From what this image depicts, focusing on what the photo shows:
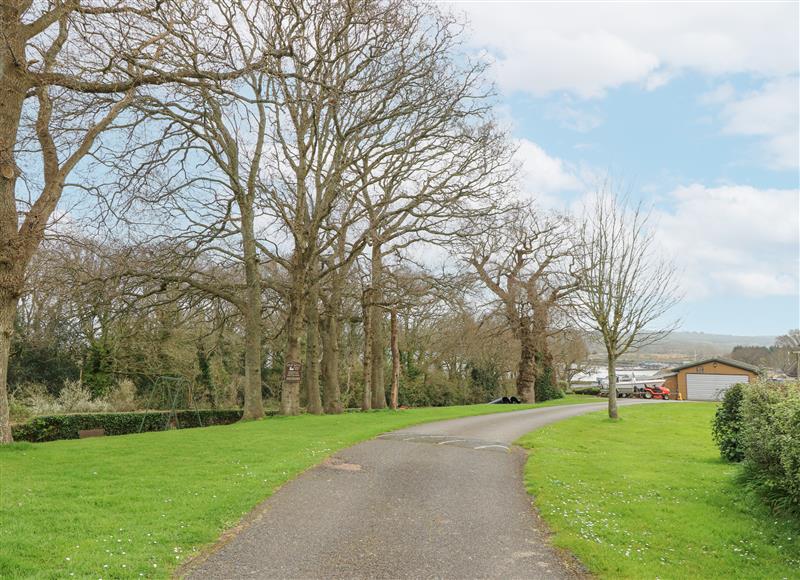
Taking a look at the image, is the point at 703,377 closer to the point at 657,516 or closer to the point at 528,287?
the point at 528,287

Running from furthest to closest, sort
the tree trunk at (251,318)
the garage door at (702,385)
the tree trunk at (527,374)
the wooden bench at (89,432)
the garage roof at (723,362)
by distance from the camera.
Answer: the garage door at (702,385), the garage roof at (723,362), the tree trunk at (527,374), the tree trunk at (251,318), the wooden bench at (89,432)

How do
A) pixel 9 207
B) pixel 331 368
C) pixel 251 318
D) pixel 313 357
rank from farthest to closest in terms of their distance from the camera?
pixel 331 368, pixel 313 357, pixel 251 318, pixel 9 207

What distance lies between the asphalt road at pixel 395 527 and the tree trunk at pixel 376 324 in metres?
13.6

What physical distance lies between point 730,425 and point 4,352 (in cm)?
1659

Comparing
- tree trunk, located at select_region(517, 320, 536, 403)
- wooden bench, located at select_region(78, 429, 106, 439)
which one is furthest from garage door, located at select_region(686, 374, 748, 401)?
wooden bench, located at select_region(78, 429, 106, 439)

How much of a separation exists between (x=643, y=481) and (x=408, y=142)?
15326 millimetres

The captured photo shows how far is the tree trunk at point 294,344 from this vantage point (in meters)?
23.0

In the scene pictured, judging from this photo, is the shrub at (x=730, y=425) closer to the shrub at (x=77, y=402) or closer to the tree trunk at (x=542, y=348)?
the tree trunk at (x=542, y=348)

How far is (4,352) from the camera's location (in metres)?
14.1

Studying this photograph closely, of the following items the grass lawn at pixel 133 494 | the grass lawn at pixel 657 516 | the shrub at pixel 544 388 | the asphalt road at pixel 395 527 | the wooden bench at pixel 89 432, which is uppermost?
the grass lawn at pixel 133 494

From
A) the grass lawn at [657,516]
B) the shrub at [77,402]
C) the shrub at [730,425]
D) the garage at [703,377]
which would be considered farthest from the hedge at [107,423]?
the garage at [703,377]

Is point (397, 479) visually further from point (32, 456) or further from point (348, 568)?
point (32, 456)

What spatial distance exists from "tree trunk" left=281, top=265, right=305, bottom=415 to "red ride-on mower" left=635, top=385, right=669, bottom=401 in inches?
1366

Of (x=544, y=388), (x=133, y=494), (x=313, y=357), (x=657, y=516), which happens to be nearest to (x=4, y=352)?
(x=133, y=494)
